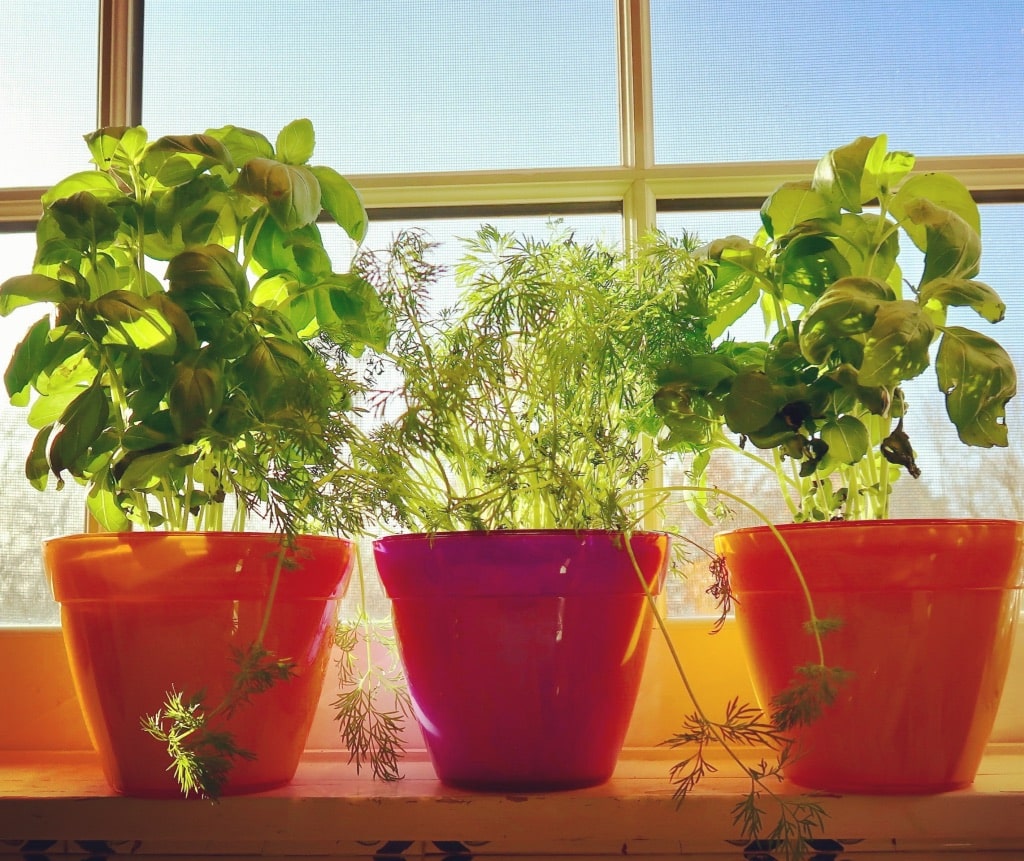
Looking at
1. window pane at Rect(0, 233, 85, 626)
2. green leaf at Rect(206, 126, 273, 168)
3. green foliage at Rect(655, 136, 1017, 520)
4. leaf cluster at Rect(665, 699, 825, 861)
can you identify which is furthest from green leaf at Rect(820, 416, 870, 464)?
window pane at Rect(0, 233, 85, 626)

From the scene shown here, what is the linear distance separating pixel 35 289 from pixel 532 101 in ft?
2.13

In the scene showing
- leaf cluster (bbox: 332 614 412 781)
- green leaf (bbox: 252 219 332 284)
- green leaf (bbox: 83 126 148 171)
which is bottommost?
leaf cluster (bbox: 332 614 412 781)

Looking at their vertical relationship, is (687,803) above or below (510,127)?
below

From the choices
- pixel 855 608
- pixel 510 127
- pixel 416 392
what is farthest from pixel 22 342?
pixel 855 608

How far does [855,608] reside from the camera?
0.86 m

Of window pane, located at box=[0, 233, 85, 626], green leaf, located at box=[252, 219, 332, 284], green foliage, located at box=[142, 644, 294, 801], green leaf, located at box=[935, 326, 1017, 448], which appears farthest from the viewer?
window pane, located at box=[0, 233, 85, 626]

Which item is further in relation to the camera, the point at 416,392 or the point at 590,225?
the point at 590,225

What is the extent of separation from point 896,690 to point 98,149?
2.91ft

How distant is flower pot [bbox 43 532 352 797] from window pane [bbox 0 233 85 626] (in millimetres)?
349

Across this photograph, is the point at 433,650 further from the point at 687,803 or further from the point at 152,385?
the point at 152,385

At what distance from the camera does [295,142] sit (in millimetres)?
1002

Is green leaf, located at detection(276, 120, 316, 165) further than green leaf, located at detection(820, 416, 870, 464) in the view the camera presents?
Yes

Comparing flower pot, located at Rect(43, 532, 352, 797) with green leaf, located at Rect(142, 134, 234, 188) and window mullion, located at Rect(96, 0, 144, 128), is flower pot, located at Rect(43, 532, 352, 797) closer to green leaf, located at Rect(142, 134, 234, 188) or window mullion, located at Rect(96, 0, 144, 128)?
green leaf, located at Rect(142, 134, 234, 188)

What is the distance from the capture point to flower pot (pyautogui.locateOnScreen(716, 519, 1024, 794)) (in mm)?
851
